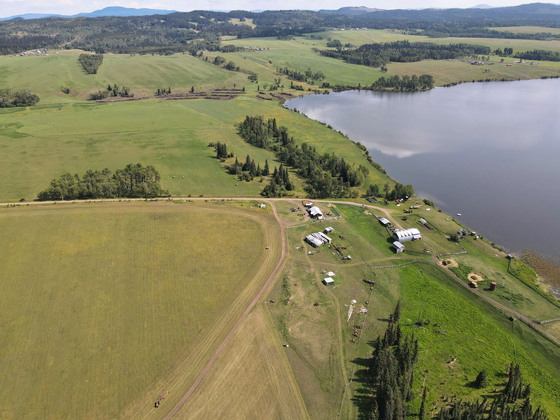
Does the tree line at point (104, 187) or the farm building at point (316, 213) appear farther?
the tree line at point (104, 187)

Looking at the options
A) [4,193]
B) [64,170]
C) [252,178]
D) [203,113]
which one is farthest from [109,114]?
[252,178]

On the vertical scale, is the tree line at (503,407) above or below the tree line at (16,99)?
below

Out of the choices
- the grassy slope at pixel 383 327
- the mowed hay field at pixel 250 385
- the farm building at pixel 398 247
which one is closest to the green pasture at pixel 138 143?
the farm building at pixel 398 247

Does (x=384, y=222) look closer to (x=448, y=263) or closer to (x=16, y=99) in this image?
(x=448, y=263)

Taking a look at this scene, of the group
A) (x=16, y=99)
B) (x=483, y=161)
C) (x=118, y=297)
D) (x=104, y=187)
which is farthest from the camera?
(x=16, y=99)

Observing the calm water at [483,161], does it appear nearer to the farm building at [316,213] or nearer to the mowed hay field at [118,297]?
the farm building at [316,213]

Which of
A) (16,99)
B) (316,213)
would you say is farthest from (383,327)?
(16,99)
